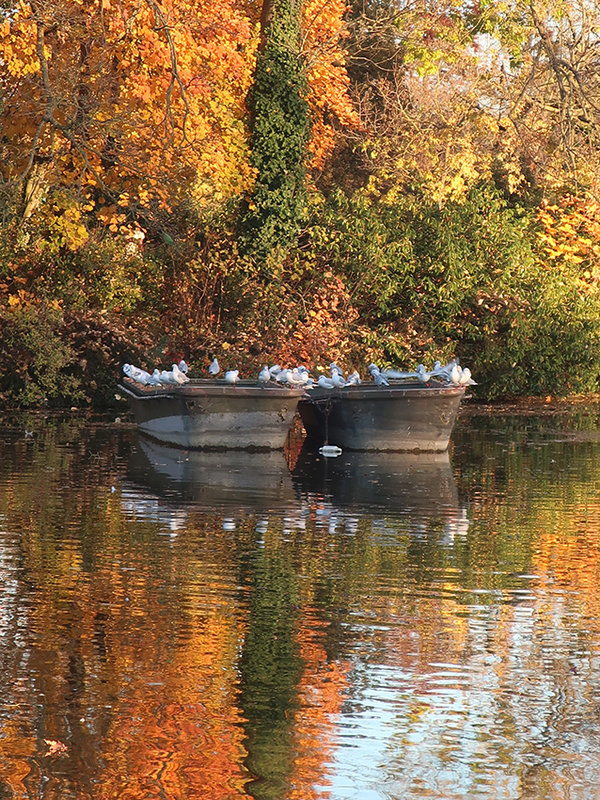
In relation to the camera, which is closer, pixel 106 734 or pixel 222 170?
pixel 106 734

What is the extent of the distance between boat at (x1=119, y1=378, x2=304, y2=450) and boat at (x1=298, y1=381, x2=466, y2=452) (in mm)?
757

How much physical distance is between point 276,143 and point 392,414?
11.7 metres

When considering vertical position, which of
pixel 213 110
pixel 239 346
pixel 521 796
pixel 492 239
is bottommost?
pixel 521 796

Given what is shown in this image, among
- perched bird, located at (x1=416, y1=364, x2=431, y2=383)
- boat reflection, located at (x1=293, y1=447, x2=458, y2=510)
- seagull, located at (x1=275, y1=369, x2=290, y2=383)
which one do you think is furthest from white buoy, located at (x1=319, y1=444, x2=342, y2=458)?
perched bird, located at (x1=416, y1=364, x2=431, y2=383)

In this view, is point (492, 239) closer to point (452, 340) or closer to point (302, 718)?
point (452, 340)

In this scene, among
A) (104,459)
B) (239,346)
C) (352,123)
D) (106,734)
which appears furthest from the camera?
(352,123)

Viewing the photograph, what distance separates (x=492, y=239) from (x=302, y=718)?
2696 centimetres

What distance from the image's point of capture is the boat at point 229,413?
22203 mm

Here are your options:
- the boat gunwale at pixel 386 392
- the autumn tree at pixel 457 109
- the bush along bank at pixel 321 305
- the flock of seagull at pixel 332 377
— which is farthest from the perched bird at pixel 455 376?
the autumn tree at pixel 457 109

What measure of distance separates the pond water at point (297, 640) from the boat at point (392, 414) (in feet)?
11.1

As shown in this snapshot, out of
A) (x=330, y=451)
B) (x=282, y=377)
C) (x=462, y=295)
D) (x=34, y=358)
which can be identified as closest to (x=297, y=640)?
(x=282, y=377)

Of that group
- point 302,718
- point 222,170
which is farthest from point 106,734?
point 222,170

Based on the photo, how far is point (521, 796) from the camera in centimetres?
661

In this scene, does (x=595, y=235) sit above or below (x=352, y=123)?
below
